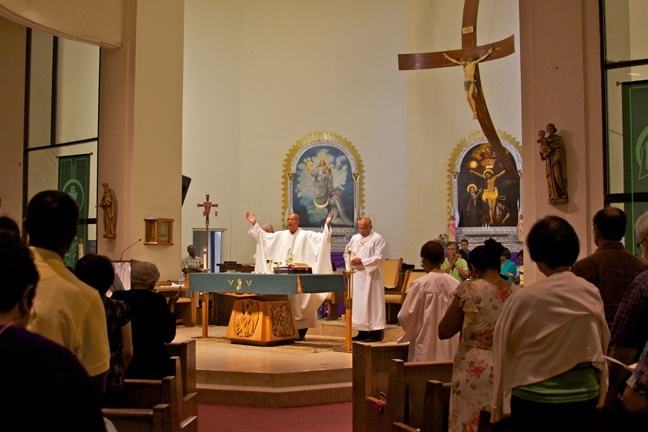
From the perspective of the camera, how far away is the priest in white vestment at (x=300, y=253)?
968 centimetres

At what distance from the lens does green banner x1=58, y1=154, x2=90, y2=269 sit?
11500 mm

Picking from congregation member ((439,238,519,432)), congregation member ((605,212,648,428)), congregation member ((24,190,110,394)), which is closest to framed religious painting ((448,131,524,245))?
congregation member ((439,238,519,432))

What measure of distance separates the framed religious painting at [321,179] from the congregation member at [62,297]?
13.2 meters

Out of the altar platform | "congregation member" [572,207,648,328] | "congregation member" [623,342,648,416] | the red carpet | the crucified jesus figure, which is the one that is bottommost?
the red carpet

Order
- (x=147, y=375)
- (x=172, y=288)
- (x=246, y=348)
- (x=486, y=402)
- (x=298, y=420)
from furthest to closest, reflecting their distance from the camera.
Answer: (x=172, y=288), (x=246, y=348), (x=298, y=420), (x=147, y=375), (x=486, y=402)

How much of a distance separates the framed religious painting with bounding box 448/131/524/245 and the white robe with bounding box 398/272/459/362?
967 centimetres

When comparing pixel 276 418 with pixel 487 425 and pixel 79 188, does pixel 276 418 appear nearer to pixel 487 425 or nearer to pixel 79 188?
pixel 487 425

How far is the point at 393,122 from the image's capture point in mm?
15445

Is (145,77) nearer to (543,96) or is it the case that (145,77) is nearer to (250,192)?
(250,192)

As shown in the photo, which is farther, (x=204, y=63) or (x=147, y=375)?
(x=204, y=63)

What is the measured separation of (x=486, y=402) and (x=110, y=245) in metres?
8.44

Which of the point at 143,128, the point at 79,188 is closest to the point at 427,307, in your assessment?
the point at 143,128

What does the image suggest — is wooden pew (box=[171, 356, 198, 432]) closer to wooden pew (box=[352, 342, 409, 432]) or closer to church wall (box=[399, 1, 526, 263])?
wooden pew (box=[352, 342, 409, 432])

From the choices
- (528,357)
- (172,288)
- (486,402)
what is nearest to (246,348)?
(172,288)
